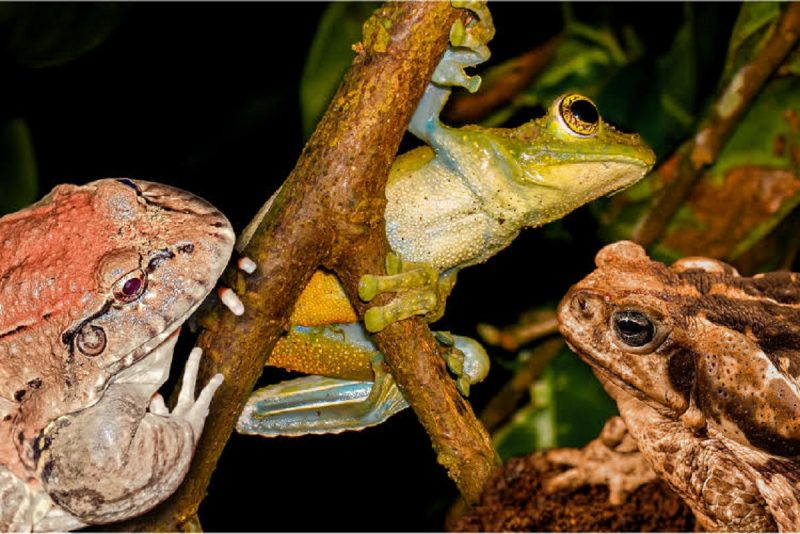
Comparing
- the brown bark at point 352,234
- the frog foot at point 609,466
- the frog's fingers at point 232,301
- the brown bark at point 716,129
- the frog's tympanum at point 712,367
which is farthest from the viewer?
the brown bark at point 716,129

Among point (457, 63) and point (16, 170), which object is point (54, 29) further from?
point (457, 63)

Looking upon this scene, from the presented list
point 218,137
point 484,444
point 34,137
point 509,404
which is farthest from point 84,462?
point 34,137

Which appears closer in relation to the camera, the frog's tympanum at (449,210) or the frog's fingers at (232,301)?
the frog's fingers at (232,301)

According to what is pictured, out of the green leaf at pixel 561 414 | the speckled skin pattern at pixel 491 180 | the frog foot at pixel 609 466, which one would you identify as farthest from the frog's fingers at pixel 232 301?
the green leaf at pixel 561 414

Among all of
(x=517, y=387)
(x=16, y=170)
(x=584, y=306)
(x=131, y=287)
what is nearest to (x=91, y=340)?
(x=131, y=287)

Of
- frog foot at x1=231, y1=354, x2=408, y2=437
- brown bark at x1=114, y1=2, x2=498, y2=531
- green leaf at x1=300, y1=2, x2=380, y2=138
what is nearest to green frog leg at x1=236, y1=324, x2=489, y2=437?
frog foot at x1=231, y1=354, x2=408, y2=437

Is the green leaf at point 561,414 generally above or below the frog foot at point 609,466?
below

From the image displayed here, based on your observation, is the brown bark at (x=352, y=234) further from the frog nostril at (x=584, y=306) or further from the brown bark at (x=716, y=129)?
the brown bark at (x=716, y=129)
